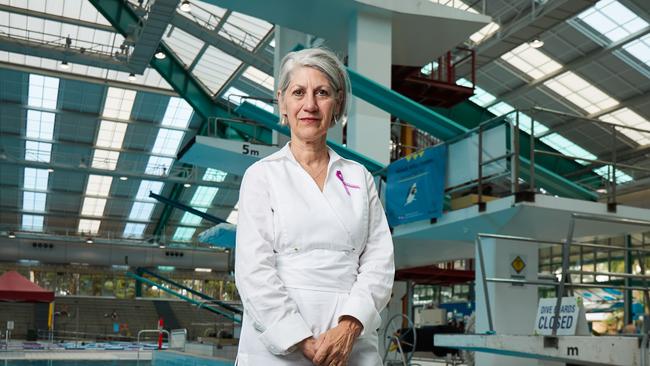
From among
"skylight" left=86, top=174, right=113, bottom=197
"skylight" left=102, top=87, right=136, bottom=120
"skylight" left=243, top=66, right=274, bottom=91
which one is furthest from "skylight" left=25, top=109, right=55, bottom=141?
"skylight" left=243, top=66, right=274, bottom=91

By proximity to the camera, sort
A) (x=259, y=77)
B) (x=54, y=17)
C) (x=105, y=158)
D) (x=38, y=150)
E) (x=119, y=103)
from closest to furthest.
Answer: (x=54, y=17) → (x=259, y=77) → (x=119, y=103) → (x=38, y=150) → (x=105, y=158)

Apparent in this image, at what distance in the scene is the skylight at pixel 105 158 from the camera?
40688 mm

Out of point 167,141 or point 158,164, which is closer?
point 167,141

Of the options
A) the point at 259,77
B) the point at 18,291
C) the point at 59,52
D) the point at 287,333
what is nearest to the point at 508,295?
the point at 287,333

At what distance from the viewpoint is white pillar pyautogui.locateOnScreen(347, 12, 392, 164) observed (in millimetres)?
12859

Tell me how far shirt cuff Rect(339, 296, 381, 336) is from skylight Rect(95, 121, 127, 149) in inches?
1474

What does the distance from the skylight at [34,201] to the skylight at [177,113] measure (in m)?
12.2

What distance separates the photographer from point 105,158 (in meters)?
41.3

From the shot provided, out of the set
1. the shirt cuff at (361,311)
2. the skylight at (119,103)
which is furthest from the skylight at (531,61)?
the shirt cuff at (361,311)

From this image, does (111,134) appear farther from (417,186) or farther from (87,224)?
(417,186)

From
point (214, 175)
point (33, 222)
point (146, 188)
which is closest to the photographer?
point (214, 175)

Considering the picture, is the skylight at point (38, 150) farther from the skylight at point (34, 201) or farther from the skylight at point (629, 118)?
the skylight at point (629, 118)

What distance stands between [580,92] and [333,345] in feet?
95.0

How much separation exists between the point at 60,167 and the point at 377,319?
114 ft
